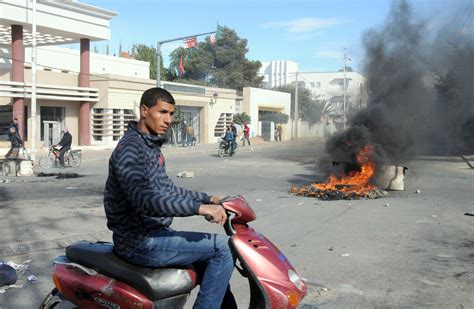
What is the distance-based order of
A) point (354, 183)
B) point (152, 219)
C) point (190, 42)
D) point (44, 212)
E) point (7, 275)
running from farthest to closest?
point (190, 42)
point (354, 183)
point (44, 212)
point (7, 275)
point (152, 219)

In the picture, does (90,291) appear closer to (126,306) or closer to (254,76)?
(126,306)

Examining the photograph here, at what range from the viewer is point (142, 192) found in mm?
2676

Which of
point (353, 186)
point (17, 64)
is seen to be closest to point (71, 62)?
point (17, 64)

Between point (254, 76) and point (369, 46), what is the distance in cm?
4854

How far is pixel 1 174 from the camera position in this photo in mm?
16703

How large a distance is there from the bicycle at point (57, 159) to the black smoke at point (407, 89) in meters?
10.2

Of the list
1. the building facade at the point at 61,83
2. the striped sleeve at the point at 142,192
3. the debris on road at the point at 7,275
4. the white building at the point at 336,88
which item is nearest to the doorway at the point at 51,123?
the building facade at the point at 61,83

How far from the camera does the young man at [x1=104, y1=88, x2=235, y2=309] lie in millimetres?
2691

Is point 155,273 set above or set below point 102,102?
below

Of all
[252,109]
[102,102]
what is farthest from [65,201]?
[252,109]

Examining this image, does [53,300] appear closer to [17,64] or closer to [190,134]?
[17,64]

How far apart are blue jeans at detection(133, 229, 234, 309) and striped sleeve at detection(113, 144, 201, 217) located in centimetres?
22

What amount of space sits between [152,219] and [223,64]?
65165 millimetres

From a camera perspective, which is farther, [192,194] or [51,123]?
[51,123]
